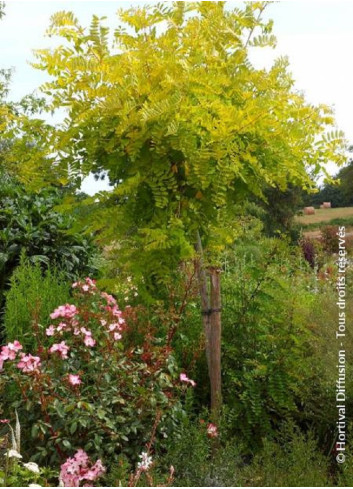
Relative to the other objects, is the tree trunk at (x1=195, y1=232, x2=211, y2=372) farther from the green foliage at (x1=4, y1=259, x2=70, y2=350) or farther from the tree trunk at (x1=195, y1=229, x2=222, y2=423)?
the green foliage at (x1=4, y1=259, x2=70, y2=350)

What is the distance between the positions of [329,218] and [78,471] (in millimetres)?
26662

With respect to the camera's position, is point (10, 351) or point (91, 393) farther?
point (91, 393)

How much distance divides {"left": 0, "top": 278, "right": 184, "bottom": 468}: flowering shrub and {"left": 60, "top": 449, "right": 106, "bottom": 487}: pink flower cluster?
0.08 feet

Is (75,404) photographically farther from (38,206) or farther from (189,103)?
(38,206)

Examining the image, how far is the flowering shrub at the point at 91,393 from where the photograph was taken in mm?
3512

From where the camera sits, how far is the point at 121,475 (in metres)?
2.96

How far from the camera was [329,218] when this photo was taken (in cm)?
2880

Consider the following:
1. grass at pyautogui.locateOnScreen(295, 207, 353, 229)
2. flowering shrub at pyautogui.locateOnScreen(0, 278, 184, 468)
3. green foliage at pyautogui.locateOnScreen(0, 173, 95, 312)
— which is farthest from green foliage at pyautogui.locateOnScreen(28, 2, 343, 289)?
grass at pyautogui.locateOnScreen(295, 207, 353, 229)

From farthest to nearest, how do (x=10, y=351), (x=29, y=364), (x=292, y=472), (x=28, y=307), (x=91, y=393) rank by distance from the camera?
(x=28, y=307) < (x=91, y=393) < (x=10, y=351) < (x=29, y=364) < (x=292, y=472)

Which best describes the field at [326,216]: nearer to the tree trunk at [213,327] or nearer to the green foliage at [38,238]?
the green foliage at [38,238]

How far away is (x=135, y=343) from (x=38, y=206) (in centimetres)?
229

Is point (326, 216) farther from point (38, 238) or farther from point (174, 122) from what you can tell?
point (174, 122)

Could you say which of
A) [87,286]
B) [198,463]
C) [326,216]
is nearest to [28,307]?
[87,286]

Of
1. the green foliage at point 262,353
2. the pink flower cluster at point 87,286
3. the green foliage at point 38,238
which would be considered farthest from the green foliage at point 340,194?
the pink flower cluster at point 87,286
